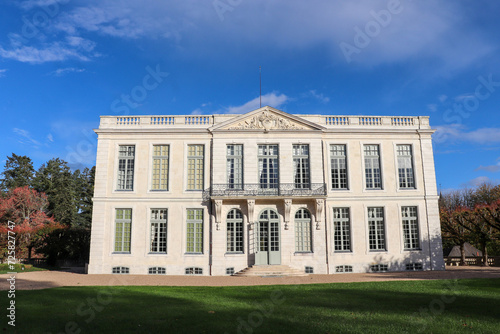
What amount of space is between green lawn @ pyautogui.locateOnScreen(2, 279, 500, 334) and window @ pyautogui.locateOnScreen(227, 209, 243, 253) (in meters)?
10.2

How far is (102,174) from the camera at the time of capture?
80.2 feet

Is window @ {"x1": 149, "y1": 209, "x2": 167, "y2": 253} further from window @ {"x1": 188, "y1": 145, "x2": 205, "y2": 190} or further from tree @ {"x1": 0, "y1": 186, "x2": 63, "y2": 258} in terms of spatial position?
tree @ {"x1": 0, "y1": 186, "x2": 63, "y2": 258}

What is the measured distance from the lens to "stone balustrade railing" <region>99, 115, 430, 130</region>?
991 inches

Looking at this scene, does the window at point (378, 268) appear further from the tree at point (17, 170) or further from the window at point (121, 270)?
the tree at point (17, 170)

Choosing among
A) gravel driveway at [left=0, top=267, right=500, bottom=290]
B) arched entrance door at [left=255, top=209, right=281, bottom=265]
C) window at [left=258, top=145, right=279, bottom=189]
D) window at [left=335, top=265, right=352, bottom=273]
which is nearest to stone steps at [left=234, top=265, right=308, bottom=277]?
arched entrance door at [left=255, top=209, right=281, bottom=265]

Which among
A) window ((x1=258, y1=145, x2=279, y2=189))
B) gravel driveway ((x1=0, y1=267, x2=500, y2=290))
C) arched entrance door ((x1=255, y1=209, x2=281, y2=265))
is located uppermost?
window ((x1=258, y1=145, x2=279, y2=189))

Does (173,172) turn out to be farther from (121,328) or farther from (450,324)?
(450,324)

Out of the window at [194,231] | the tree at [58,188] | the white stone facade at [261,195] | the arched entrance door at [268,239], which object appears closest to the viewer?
the arched entrance door at [268,239]

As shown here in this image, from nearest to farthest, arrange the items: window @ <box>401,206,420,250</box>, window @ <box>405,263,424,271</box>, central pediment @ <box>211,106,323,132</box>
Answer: window @ <box>405,263,424,271</box>, window @ <box>401,206,420,250</box>, central pediment @ <box>211,106,323,132</box>

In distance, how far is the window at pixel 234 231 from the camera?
23.6 metres

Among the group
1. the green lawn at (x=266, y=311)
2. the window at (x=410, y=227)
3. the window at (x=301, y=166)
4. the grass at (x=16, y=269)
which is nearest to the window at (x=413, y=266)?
the window at (x=410, y=227)

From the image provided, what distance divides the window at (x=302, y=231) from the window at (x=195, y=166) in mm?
6443

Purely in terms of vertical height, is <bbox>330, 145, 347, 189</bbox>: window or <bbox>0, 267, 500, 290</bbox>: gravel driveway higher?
<bbox>330, 145, 347, 189</bbox>: window

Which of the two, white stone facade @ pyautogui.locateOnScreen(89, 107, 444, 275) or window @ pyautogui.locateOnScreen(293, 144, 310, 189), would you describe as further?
window @ pyautogui.locateOnScreen(293, 144, 310, 189)
